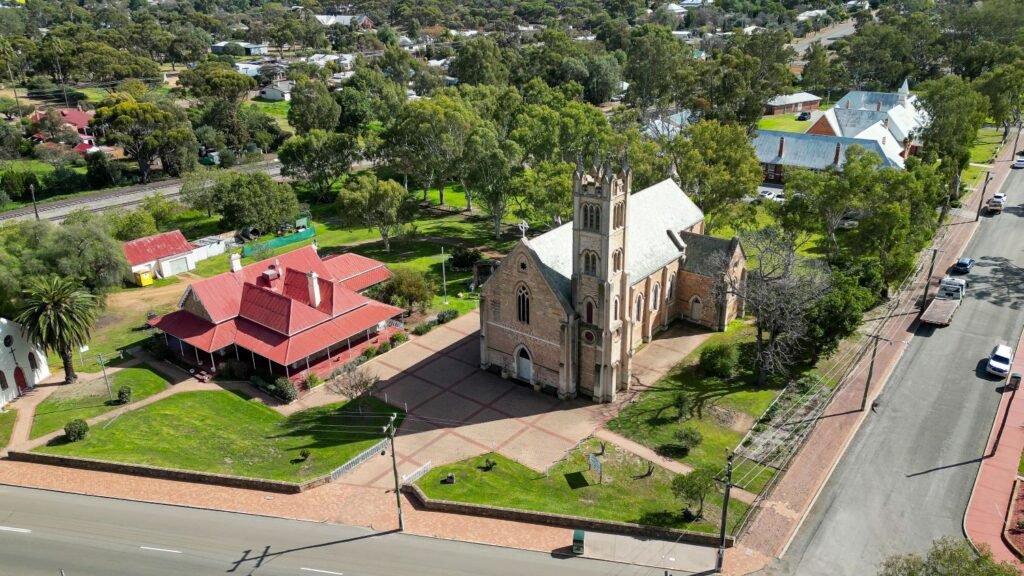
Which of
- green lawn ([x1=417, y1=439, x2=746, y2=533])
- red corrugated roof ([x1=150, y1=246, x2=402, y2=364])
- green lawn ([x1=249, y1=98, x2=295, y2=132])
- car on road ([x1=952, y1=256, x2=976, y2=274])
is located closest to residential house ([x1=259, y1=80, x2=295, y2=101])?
green lawn ([x1=249, y1=98, x2=295, y2=132])

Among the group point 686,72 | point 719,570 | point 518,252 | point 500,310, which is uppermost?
point 686,72

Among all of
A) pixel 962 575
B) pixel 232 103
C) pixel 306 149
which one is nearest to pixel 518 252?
pixel 962 575

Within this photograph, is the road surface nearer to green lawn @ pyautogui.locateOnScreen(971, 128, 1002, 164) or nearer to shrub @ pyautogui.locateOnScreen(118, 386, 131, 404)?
shrub @ pyautogui.locateOnScreen(118, 386, 131, 404)

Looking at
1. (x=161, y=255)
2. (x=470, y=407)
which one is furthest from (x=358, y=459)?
(x=161, y=255)

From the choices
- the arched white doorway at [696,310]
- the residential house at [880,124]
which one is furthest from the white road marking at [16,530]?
the residential house at [880,124]

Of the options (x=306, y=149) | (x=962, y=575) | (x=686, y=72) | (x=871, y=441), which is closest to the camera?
(x=962, y=575)

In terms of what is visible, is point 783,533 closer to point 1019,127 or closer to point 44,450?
point 44,450
